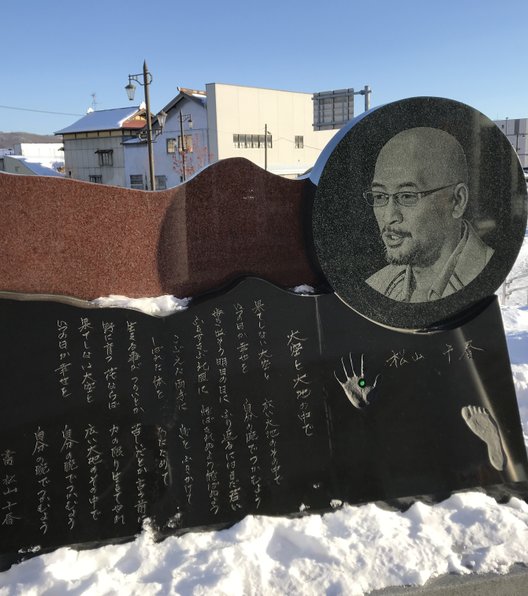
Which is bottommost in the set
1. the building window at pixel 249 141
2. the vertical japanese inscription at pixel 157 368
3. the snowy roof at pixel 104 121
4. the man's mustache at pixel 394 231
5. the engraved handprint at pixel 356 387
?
the engraved handprint at pixel 356 387

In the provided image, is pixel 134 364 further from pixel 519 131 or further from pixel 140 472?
pixel 519 131

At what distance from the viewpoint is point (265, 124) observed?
2628 cm

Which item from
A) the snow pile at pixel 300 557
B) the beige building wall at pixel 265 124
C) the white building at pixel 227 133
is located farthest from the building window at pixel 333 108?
the snow pile at pixel 300 557

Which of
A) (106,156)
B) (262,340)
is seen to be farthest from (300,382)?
(106,156)

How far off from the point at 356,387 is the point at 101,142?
1116 inches

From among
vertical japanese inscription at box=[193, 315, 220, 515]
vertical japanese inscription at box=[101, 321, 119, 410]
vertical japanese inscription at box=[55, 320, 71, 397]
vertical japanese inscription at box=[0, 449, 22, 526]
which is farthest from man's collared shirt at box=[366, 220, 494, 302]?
vertical japanese inscription at box=[0, 449, 22, 526]

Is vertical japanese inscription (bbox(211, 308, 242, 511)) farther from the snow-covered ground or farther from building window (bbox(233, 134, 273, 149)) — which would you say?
building window (bbox(233, 134, 273, 149))

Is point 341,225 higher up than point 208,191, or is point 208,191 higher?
point 208,191

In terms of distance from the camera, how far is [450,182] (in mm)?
3303

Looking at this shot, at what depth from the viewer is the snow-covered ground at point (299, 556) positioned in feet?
8.40

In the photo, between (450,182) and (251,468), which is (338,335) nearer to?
(251,468)

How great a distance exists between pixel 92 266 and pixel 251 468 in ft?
4.73

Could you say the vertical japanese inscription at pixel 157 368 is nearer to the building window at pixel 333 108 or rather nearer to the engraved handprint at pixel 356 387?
the engraved handprint at pixel 356 387

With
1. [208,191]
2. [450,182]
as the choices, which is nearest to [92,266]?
[208,191]
